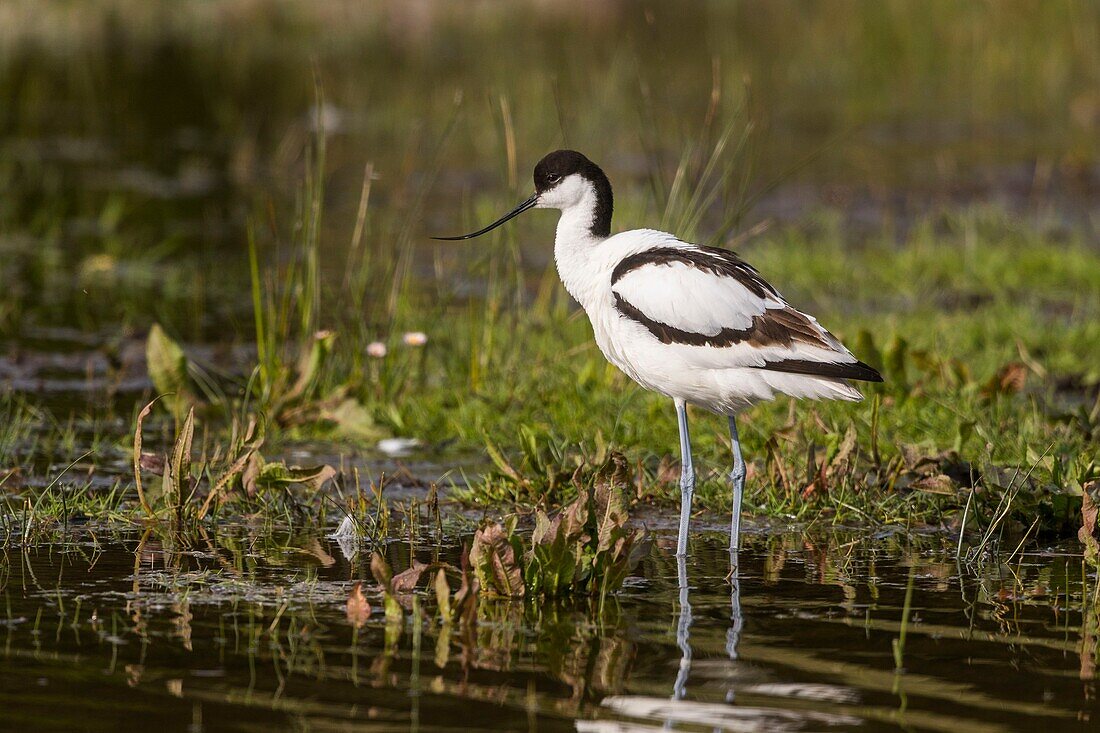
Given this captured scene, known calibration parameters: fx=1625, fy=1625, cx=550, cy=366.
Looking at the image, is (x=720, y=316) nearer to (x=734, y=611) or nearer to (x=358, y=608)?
(x=734, y=611)

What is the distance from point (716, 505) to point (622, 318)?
3.07ft

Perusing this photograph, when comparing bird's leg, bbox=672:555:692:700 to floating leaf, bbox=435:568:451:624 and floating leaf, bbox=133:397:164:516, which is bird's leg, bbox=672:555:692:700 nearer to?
floating leaf, bbox=435:568:451:624

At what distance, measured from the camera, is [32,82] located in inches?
703

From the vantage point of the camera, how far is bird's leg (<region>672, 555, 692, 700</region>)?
164 inches

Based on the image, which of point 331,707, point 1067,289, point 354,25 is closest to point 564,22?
point 354,25

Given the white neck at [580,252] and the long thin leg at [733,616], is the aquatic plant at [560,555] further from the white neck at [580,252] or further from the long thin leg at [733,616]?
the white neck at [580,252]

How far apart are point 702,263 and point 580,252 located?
2.15 feet

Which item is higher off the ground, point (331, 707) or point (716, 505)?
point (716, 505)

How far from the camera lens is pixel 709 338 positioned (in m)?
5.71

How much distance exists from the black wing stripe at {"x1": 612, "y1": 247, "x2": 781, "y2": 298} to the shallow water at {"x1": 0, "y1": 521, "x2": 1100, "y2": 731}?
0.98 m

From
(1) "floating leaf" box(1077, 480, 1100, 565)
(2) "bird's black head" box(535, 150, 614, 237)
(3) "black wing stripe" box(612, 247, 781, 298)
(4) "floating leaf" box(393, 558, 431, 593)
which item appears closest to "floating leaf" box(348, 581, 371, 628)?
(4) "floating leaf" box(393, 558, 431, 593)

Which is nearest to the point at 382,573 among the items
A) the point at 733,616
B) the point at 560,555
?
the point at 560,555

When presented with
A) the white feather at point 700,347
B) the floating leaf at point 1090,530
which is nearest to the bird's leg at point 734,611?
the white feather at point 700,347

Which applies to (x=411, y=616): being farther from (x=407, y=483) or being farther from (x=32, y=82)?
(x=32, y=82)
